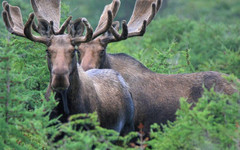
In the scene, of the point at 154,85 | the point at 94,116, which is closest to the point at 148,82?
the point at 154,85

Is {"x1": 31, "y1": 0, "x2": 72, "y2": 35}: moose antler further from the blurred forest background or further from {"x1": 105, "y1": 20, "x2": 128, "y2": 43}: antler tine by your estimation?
{"x1": 105, "y1": 20, "x2": 128, "y2": 43}: antler tine

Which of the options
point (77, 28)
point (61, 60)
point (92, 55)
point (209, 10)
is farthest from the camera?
point (209, 10)

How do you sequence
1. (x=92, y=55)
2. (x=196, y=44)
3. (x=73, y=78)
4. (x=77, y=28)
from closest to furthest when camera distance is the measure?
(x=73, y=78) → (x=77, y=28) → (x=92, y=55) → (x=196, y=44)

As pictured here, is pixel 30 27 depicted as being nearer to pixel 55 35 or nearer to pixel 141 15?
pixel 55 35

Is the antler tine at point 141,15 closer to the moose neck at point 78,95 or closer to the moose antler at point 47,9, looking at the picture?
the moose antler at point 47,9

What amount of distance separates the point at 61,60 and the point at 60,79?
0.96ft

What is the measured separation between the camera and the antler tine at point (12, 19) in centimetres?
833

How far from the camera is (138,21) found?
36.7 feet

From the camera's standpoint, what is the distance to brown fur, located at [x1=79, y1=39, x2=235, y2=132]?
10.1m

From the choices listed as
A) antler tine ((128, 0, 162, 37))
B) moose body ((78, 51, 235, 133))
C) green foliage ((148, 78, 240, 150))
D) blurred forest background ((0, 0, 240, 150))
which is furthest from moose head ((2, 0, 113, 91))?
antler tine ((128, 0, 162, 37))

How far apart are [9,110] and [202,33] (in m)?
11.9

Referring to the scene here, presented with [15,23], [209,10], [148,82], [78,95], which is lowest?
[148,82]

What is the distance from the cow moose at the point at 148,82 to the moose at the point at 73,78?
103 centimetres

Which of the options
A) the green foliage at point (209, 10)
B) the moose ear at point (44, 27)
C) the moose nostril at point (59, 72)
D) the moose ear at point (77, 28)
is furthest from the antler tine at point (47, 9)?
the green foliage at point (209, 10)
